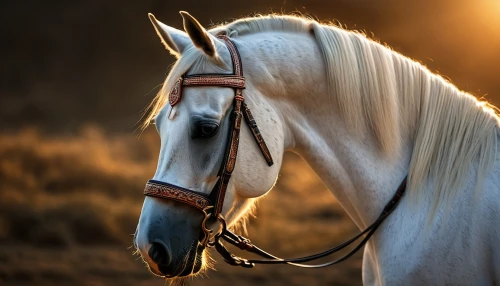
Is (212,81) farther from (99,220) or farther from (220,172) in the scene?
(99,220)

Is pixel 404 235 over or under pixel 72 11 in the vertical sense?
over

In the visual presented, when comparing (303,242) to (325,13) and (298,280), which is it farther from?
(325,13)

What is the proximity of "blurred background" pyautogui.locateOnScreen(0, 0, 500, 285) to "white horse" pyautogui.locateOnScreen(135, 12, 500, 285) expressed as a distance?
531 millimetres

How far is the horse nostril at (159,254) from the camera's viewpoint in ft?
8.03

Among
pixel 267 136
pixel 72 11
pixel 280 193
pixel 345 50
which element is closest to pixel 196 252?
pixel 267 136

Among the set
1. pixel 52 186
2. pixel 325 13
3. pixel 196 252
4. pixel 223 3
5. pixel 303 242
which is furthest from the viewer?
pixel 223 3

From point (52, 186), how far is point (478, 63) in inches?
432

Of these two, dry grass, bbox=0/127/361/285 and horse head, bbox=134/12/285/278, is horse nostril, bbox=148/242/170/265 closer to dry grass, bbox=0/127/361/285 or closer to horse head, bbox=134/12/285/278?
horse head, bbox=134/12/285/278

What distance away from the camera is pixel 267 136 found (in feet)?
8.71

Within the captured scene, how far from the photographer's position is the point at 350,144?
8.99ft

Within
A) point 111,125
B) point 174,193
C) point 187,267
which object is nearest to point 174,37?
point 174,193

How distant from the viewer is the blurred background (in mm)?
7469

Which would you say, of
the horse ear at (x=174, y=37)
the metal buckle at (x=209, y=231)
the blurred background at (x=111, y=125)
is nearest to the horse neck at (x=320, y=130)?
the horse ear at (x=174, y=37)

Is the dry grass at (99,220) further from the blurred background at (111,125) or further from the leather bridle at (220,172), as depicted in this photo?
the leather bridle at (220,172)
